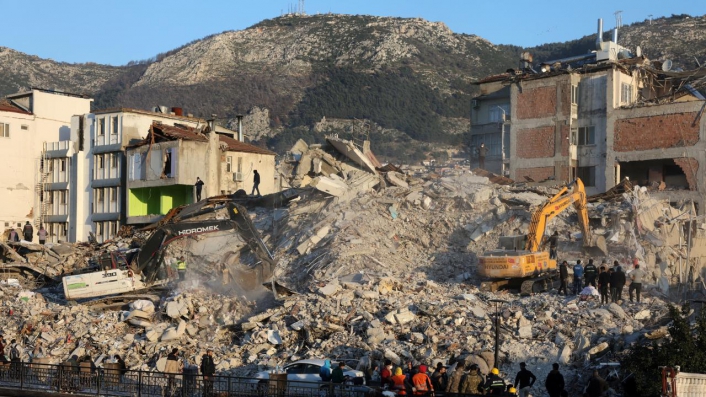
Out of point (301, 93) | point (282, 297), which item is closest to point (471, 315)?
point (282, 297)

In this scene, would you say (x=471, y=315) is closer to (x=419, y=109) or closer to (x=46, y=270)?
(x=46, y=270)

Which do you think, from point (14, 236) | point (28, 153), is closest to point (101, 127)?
point (28, 153)

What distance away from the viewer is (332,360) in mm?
24312

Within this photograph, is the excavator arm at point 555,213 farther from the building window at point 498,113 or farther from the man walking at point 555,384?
Result: the building window at point 498,113

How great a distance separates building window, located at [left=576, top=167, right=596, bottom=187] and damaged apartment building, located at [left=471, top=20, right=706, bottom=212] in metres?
0.06

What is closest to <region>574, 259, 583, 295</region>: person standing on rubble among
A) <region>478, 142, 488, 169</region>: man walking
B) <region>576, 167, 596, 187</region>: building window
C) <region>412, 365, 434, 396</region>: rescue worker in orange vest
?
<region>412, 365, 434, 396</region>: rescue worker in orange vest

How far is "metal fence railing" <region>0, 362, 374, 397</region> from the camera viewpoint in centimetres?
1908

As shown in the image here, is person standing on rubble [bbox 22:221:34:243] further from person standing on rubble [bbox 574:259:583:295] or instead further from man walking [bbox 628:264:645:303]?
man walking [bbox 628:264:645:303]

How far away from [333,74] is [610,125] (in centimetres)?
9579

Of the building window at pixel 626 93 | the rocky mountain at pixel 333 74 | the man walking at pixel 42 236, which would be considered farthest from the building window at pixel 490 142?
the rocky mountain at pixel 333 74

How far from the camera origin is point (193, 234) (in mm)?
33750

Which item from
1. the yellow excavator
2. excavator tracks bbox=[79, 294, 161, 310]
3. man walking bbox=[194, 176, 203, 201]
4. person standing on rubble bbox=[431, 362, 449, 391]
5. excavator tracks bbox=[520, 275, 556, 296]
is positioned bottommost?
person standing on rubble bbox=[431, 362, 449, 391]

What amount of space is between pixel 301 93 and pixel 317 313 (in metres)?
114

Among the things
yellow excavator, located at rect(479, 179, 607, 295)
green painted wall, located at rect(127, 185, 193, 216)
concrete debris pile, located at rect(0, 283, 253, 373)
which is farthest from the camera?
green painted wall, located at rect(127, 185, 193, 216)
